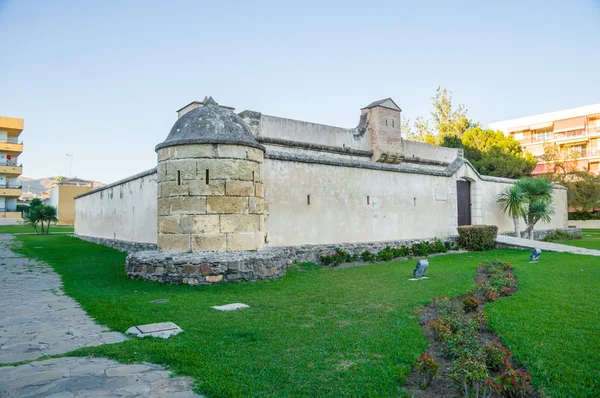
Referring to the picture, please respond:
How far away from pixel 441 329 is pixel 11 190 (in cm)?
5411

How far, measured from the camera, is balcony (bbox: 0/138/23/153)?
4684 cm

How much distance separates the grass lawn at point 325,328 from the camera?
377cm

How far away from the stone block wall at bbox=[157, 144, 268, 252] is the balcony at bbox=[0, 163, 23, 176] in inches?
1855

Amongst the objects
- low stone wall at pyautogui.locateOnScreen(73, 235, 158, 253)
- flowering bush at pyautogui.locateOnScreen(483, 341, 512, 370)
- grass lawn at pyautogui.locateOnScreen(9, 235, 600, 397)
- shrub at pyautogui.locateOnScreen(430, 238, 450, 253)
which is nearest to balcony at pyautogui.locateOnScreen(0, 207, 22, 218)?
low stone wall at pyautogui.locateOnScreen(73, 235, 158, 253)

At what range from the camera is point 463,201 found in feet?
59.2

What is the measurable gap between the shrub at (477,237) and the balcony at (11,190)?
49.3 metres

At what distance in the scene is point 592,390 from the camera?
3.55 meters

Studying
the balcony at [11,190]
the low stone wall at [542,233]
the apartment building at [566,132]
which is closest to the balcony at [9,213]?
the balcony at [11,190]

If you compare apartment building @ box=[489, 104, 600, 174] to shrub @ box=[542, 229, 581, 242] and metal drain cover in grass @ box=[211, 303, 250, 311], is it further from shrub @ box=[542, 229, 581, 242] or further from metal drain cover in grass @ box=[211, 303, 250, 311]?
metal drain cover in grass @ box=[211, 303, 250, 311]

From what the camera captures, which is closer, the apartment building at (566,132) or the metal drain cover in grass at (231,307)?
the metal drain cover in grass at (231,307)

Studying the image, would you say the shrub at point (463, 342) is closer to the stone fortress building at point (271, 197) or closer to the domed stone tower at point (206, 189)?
the stone fortress building at point (271, 197)

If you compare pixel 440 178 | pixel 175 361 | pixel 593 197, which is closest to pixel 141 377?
pixel 175 361

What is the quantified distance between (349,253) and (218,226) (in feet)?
16.6

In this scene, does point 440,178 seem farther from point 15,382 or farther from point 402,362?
point 15,382
